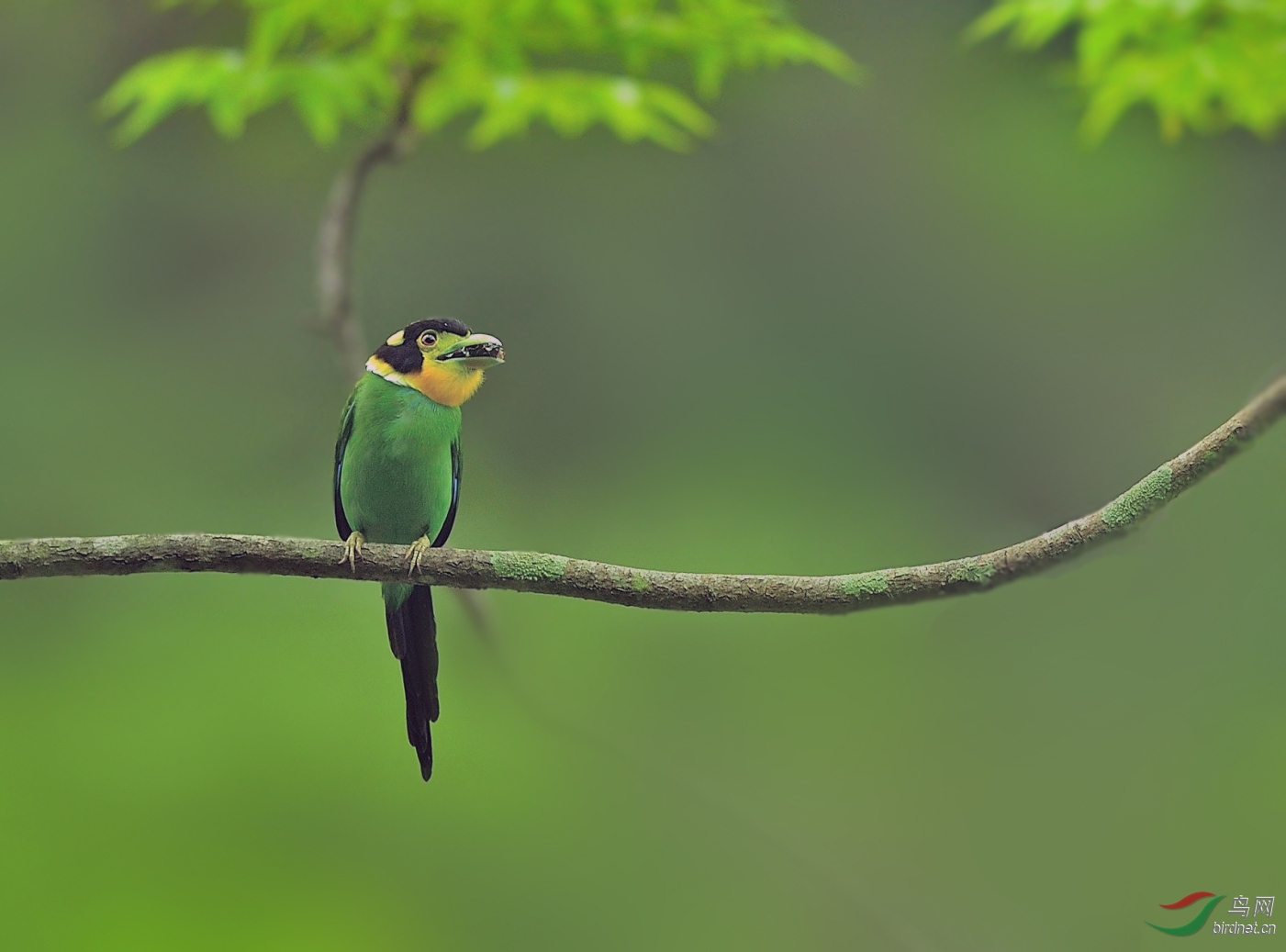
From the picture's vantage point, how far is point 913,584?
3.96 feet

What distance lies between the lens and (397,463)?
1.70 meters

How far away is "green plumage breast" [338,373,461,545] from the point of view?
1695 mm

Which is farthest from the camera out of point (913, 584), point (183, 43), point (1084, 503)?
point (183, 43)

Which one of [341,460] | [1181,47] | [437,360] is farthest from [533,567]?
[1181,47]

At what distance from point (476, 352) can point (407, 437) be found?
24cm

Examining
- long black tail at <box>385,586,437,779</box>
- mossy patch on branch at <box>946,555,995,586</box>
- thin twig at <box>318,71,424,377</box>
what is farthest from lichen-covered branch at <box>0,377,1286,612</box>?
thin twig at <box>318,71,424,377</box>

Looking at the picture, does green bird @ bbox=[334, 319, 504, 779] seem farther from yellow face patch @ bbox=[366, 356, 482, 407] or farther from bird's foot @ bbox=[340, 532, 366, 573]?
bird's foot @ bbox=[340, 532, 366, 573]

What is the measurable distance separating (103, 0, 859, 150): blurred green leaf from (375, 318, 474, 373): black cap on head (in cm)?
56

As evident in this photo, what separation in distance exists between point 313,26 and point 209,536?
4.99 ft

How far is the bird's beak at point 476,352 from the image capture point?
4.91 ft

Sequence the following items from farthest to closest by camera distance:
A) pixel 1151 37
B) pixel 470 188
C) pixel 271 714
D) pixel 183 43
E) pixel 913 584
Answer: pixel 470 188 → pixel 183 43 → pixel 271 714 → pixel 1151 37 → pixel 913 584

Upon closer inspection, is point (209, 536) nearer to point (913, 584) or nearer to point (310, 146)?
point (913, 584)

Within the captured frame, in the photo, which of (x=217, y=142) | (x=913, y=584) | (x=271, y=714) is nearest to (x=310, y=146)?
(x=217, y=142)

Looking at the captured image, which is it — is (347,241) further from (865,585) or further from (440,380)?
(865,585)
